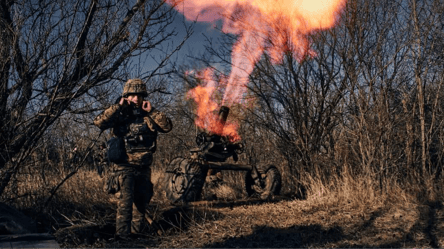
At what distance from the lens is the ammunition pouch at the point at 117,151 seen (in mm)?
6344

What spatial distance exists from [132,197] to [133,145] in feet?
2.68

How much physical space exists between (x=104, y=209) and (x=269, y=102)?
5.01 metres

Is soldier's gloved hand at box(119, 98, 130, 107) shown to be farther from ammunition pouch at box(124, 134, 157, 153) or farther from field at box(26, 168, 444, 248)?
field at box(26, 168, 444, 248)

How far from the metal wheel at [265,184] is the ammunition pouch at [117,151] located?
485 centimetres

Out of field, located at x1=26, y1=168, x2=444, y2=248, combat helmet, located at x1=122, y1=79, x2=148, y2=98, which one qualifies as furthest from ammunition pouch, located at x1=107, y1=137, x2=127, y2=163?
field, located at x1=26, y1=168, x2=444, y2=248

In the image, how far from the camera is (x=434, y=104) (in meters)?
8.89

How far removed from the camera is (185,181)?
30.6 ft

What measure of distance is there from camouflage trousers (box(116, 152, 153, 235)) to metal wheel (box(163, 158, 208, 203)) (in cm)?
258

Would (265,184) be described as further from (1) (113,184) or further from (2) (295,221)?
(1) (113,184)

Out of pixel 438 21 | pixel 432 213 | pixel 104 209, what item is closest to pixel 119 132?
pixel 104 209

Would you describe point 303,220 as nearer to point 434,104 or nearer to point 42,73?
point 434,104

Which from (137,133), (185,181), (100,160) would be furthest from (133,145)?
(100,160)

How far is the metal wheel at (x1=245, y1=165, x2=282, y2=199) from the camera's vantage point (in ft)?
34.2

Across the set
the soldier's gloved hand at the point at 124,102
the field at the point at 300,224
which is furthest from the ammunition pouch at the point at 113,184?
the soldier's gloved hand at the point at 124,102
